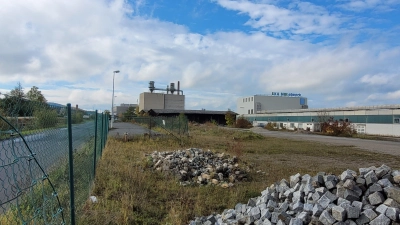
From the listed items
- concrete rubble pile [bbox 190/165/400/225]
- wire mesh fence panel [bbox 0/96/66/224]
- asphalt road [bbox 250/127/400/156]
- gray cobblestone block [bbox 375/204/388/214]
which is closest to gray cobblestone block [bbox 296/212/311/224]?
concrete rubble pile [bbox 190/165/400/225]

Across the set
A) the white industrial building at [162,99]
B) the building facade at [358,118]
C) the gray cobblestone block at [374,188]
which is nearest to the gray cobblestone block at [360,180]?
the gray cobblestone block at [374,188]

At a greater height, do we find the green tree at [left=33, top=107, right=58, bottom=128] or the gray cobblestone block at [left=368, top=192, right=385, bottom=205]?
the green tree at [left=33, top=107, right=58, bottom=128]

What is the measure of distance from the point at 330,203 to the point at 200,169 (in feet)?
19.5

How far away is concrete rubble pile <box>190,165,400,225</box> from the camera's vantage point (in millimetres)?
4270

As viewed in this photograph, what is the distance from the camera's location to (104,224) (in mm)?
4992

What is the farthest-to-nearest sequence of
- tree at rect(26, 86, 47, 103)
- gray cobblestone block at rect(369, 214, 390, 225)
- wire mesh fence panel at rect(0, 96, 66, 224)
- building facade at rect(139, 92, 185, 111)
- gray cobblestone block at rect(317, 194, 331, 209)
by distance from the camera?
building facade at rect(139, 92, 185, 111)
gray cobblestone block at rect(317, 194, 331, 209)
gray cobblestone block at rect(369, 214, 390, 225)
tree at rect(26, 86, 47, 103)
wire mesh fence panel at rect(0, 96, 66, 224)

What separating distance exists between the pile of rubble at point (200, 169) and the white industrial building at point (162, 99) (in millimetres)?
74873

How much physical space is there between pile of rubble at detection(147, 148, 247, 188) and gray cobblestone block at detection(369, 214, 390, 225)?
15.7ft

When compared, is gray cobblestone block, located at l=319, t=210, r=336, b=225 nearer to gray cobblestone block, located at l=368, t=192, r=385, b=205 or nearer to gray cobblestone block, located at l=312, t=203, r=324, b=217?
gray cobblestone block, located at l=312, t=203, r=324, b=217

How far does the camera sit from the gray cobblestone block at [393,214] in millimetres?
4051

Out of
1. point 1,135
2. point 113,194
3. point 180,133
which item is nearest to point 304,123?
point 180,133

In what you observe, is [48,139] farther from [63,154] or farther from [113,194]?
[113,194]

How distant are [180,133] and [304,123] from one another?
4552cm

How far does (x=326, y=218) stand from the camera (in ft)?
14.1
